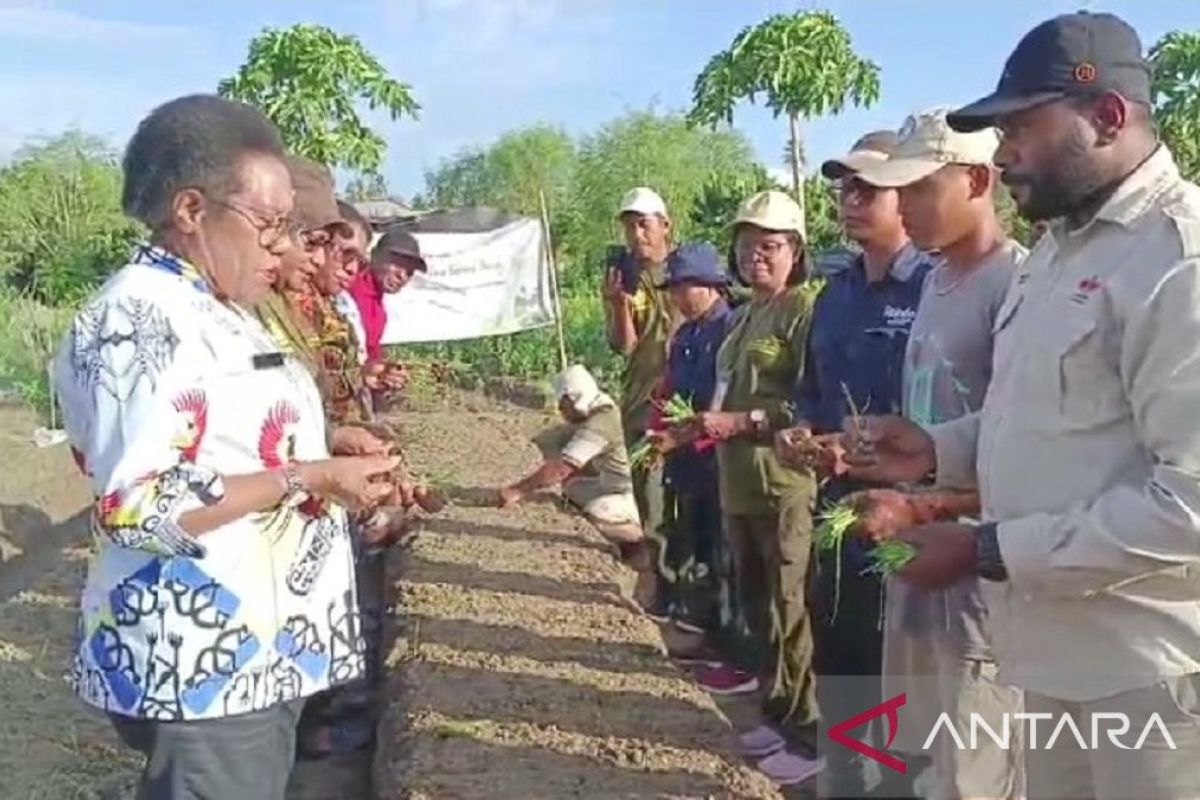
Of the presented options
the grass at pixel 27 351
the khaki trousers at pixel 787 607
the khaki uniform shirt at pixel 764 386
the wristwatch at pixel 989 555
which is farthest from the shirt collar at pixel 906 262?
the grass at pixel 27 351

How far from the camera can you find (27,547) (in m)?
9.27

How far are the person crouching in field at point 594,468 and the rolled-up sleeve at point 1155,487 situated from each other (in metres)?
4.46

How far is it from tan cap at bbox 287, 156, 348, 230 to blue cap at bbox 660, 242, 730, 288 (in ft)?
7.34

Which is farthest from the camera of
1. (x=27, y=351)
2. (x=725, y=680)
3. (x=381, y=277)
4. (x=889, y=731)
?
(x=27, y=351)

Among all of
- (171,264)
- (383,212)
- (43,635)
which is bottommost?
(43,635)

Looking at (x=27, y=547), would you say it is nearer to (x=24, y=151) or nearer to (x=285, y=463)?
(x=285, y=463)

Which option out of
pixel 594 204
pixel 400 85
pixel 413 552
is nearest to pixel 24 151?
pixel 594 204

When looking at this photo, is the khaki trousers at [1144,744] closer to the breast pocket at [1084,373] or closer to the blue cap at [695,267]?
the breast pocket at [1084,373]

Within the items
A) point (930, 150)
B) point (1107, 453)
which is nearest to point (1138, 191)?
point (1107, 453)

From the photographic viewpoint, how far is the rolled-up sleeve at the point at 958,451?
3.05 metres

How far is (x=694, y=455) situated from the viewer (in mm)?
6875

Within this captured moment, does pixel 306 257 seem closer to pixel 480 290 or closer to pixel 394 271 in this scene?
pixel 394 271

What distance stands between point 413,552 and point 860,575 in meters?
3.11

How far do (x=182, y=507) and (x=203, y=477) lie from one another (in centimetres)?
6
